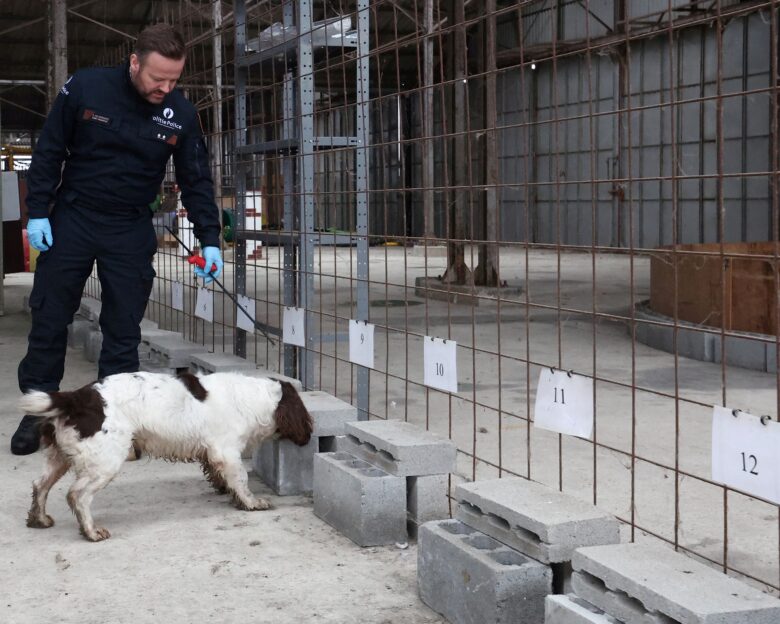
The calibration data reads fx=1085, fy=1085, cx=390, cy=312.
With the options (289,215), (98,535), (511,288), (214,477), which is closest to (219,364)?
(289,215)

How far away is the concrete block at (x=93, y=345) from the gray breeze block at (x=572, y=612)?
223 inches

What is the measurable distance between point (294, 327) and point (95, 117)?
55.8 inches

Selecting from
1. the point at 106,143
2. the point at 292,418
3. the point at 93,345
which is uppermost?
the point at 106,143

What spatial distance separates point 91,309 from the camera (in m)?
8.58

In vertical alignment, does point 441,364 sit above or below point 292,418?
above

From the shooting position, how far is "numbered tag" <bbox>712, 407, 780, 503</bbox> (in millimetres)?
2389

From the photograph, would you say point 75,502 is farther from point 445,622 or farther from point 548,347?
point 548,347

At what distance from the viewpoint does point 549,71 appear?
24391 millimetres

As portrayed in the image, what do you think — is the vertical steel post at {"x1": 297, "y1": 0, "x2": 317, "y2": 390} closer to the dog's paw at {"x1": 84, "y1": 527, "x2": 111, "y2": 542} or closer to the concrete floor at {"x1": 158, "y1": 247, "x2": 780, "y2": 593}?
the concrete floor at {"x1": 158, "y1": 247, "x2": 780, "y2": 593}

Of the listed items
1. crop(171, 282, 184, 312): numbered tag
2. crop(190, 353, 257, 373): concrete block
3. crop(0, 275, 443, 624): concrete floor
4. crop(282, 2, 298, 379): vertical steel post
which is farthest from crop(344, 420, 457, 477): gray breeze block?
crop(171, 282, 184, 312): numbered tag

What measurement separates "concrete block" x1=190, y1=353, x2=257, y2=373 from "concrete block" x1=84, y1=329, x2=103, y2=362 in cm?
210

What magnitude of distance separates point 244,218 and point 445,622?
3.89 meters

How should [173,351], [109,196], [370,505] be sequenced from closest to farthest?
[370,505] < [109,196] < [173,351]

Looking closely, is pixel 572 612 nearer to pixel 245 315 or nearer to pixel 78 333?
pixel 245 315
